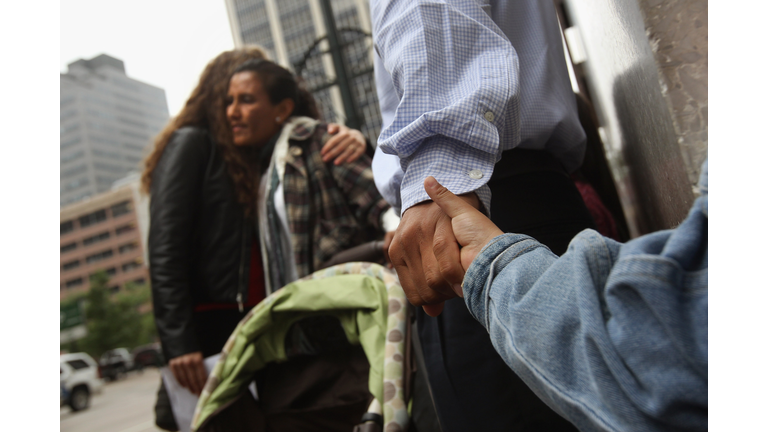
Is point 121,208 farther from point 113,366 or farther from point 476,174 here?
point 476,174

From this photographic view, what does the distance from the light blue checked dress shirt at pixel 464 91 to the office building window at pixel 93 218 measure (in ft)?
206

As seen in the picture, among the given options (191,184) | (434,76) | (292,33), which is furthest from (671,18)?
(292,33)

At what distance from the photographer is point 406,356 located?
1.30m

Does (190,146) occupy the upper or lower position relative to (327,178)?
upper

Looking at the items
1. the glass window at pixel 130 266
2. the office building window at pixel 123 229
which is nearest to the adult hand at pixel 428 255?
the office building window at pixel 123 229

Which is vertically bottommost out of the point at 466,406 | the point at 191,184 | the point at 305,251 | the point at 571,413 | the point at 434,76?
the point at 466,406

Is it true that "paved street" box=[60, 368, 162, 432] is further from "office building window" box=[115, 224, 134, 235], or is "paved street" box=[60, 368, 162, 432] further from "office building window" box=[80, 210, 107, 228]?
"office building window" box=[80, 210, 107, 228]

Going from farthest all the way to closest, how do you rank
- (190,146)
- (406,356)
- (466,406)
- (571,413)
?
(190,146) < (406,356) < (466,406) < (571,413)

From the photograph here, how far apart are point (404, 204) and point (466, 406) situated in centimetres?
45

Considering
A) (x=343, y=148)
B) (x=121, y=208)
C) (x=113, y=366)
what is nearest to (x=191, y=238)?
(x=343, y=148)

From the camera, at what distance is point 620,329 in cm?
45

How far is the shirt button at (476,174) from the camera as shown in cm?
81

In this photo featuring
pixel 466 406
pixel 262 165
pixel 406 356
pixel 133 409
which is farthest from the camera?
pixel 133 409
